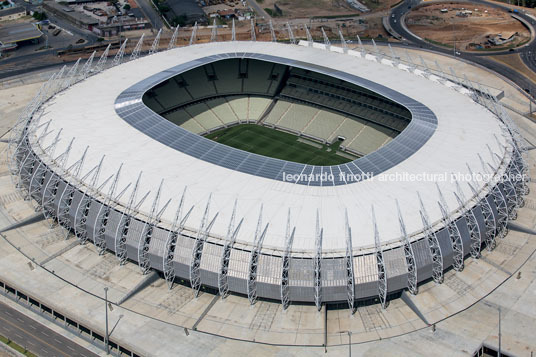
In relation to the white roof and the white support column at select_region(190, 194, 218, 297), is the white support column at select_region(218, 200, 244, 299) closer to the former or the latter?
the white roof

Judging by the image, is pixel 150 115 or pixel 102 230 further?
pixel 150 115

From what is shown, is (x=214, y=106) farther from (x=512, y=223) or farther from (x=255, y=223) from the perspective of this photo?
(x=512, y=223)

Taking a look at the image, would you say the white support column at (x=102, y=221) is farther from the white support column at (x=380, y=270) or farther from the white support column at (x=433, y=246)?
the white support column at (x=433, y=246)

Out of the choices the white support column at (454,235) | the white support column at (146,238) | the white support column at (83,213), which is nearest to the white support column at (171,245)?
the white support column at (146,238)

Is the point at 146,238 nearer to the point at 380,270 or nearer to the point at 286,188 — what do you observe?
the point at 286,188

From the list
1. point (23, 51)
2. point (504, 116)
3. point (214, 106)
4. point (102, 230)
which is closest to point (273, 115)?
point (214, 106)

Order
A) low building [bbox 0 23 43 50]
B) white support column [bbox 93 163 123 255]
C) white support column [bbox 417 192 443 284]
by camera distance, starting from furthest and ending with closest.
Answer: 1. low building [bbox 0 23 43 50]
2. white support column [bbox 93 163 123 255]
3. white support column [bbox 417 192 443 284]

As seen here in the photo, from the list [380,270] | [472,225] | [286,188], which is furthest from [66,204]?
[472,225]

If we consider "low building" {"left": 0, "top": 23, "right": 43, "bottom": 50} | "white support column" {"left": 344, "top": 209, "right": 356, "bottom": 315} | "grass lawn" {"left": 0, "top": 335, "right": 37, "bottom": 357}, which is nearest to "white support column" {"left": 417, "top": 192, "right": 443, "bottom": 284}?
"white support column" {"left": 344, "top": 209, "right": 356, "bottom": 315}
